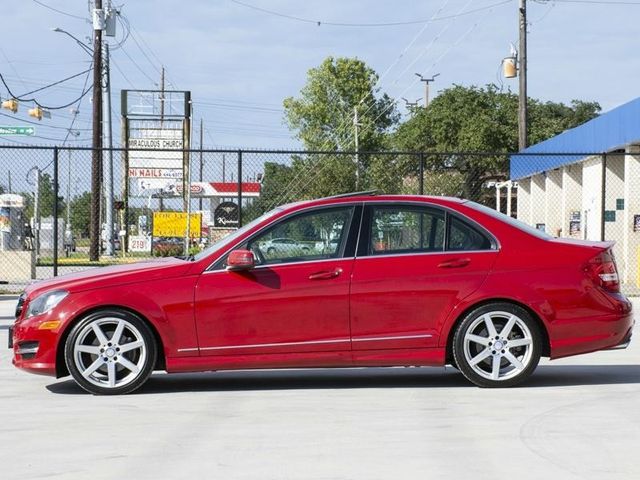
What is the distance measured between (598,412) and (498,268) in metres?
1.50

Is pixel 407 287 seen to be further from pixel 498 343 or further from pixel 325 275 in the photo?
pixel 498 343

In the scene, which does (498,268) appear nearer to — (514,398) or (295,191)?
(514,398)

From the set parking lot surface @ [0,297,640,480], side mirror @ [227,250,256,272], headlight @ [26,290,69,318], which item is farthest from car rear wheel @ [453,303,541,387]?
headlight @ [26,290,69,318]

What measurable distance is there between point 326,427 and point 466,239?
7.97 feet

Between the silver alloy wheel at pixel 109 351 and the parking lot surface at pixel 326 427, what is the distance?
0.21m

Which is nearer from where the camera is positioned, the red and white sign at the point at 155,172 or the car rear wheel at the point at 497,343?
the car rear wheel at the point at 497,343

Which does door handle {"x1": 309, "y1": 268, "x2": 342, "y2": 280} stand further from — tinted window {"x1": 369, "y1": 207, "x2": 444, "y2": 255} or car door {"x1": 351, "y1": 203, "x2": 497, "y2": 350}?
tinted window {"x1": 369, "y1": 207, "x2": 444, "y2": 255}

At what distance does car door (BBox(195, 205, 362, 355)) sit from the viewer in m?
9.09

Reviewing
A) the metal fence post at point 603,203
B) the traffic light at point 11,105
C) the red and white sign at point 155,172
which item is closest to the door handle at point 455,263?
the metal fence post at point 603,203

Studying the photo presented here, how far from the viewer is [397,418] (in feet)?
26.2

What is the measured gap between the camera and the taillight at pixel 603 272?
9.38 m

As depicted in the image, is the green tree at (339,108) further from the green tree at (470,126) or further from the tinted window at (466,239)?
the tinted window at (466,239)

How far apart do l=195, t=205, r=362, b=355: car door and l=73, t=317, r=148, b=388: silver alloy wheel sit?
1.69ft

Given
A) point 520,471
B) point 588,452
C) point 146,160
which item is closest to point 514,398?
point 588,452
